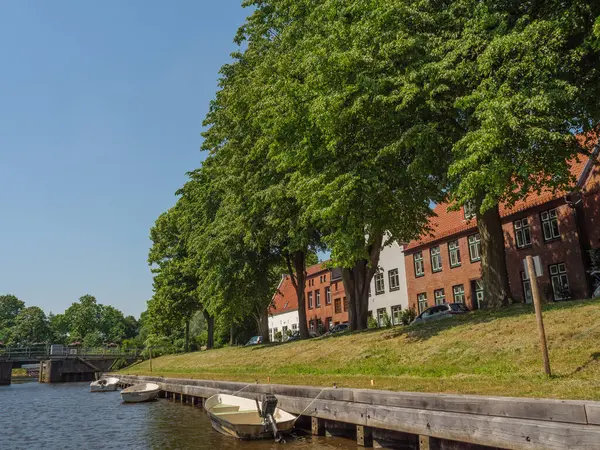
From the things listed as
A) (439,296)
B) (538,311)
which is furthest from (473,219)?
(538,311)

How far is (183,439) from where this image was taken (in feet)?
52.3

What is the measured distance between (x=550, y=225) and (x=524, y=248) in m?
2.58

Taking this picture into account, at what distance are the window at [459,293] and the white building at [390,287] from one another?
671 cm

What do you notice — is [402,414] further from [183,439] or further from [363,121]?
[363,121]

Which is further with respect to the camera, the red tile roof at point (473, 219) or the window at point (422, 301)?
the window at point (422, 301)

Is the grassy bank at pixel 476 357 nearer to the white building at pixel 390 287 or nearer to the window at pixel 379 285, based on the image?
the white building at pixel 390 287

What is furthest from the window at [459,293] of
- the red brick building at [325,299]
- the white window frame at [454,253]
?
the red brick building at [325,299]

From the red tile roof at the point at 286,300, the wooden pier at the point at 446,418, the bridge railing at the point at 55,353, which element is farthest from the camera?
the red tile roof at the point at 286,300

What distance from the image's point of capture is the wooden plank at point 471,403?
7875 millimetres

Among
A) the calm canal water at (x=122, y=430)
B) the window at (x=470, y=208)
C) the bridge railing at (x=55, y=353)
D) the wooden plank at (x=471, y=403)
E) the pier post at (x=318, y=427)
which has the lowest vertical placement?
the calm canal water at (x=122, y=430)

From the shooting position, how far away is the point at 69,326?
131 metres

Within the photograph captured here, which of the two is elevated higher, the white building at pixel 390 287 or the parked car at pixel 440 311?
the white building at pixel 390 287

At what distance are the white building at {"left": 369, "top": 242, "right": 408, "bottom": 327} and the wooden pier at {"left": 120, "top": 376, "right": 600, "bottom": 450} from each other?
106 feet

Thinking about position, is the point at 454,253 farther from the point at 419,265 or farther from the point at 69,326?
the point at 69,326
